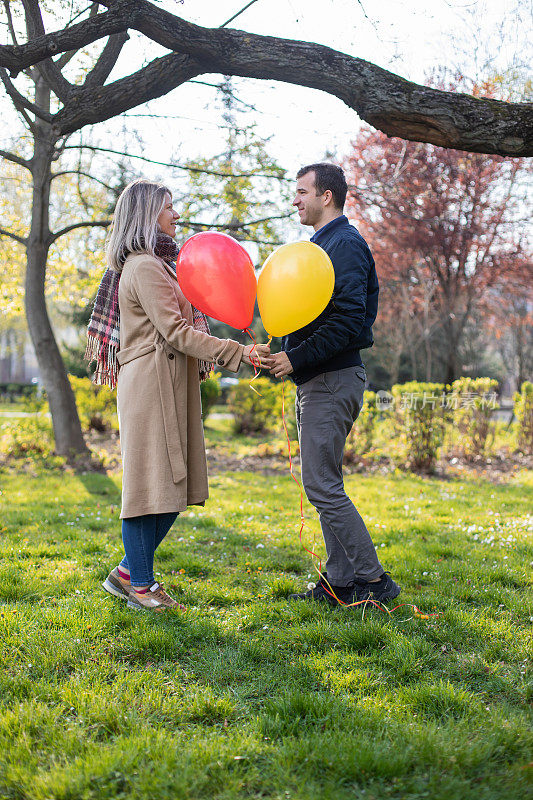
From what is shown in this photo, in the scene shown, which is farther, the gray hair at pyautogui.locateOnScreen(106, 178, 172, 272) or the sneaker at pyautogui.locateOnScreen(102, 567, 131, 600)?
the sneaker at pyautogui.locateOnScreen(102, 567, 131, 600)

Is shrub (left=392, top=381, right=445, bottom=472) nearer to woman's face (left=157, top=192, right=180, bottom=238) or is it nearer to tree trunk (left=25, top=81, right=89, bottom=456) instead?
tree trunk (left=25, top=81, right=89, bottom=456)

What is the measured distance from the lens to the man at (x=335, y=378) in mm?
3193

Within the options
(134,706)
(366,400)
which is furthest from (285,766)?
(366,400)

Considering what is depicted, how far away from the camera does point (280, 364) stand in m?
3.16

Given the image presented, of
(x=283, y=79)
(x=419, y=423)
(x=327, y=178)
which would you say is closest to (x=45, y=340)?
(x=419, y=423)

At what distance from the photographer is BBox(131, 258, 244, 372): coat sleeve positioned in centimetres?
313

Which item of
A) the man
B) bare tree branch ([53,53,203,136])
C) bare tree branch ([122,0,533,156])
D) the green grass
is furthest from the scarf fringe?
bare tree branch ([122,0,533,156])

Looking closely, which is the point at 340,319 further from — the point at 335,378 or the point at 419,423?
the point at 419,423

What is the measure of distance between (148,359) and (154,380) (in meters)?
0.12

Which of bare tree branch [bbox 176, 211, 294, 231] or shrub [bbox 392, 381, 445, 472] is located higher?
bare tree branch [bbox 176, 211, 294, 231]

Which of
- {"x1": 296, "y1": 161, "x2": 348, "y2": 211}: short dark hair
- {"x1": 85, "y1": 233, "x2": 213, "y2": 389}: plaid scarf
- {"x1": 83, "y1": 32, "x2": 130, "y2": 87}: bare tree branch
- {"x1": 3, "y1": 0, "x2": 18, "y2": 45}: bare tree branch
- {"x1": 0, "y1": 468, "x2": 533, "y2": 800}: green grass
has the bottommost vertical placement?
{"x1": 0, "y1": 468, "x2": 533, "y2": 800}: green grass

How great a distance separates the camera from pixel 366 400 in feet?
29.6

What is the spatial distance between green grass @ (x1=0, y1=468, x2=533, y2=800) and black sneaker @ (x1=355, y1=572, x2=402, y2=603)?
0.41 ft

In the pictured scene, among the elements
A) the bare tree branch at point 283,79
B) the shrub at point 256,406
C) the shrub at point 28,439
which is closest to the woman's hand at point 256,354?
the bare tree branch at point 283,79
